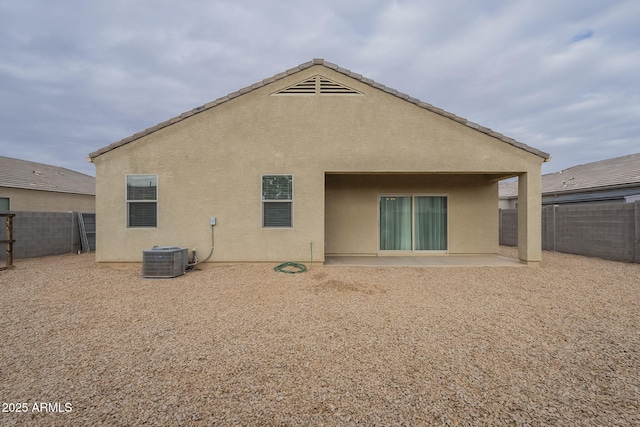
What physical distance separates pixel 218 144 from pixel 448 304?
6.77 m

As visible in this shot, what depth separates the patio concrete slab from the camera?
764 cm

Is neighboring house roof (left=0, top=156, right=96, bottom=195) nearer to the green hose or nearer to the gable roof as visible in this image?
the gable roof

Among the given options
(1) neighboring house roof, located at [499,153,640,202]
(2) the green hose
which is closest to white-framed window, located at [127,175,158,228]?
(2) the green hose

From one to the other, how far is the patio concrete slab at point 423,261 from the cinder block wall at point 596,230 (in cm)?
384

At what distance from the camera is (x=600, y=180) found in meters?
14.1

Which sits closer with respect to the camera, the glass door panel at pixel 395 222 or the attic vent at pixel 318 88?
the attic vent at pixel 318 88

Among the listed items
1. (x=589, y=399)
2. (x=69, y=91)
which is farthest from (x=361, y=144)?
(x=69, y=91)

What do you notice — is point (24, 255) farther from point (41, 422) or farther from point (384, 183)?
point (384, 183)

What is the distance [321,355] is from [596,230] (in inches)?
465

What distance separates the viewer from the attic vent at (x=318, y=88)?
7.56 m

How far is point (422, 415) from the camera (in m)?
2.01

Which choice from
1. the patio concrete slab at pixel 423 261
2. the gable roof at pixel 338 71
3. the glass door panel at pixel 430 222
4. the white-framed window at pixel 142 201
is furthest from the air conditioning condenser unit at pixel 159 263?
the glass door panel at pixel 430 222

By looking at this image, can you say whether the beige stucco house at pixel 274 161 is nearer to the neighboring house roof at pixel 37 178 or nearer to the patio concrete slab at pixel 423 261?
the patio concrete slab at pixel 423 261

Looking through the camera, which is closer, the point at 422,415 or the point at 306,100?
the point at 422,415
